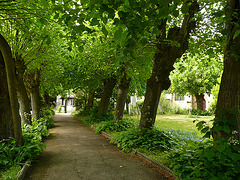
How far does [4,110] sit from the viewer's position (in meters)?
5.63

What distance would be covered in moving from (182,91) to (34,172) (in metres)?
25.0

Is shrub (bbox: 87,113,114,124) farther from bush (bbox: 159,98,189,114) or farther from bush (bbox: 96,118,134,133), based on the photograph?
bush (bbox: 159,98,189,114)

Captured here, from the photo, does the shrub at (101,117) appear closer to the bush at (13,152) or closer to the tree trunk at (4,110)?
the bush at (13,152)

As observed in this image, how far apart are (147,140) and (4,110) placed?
4.83 m

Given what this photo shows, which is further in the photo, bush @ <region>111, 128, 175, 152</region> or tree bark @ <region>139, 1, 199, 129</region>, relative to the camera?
tree bark @ <region>139, 1, 199, 129</region>

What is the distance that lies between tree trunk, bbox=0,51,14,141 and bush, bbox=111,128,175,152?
397 cm

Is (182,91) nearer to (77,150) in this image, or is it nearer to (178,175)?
(77,150)

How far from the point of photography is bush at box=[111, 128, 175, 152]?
6786 mm

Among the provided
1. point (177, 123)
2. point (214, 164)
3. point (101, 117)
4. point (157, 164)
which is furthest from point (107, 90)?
point (214, 164)

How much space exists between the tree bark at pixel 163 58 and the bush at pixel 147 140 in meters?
0.34

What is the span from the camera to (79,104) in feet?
107

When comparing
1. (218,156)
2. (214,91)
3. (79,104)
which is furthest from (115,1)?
(79,104)

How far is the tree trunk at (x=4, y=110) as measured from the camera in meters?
5.56

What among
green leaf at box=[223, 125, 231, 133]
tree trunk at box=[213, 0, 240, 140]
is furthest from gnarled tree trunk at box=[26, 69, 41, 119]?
green leaf at box=[223, 125, 231, 133]
